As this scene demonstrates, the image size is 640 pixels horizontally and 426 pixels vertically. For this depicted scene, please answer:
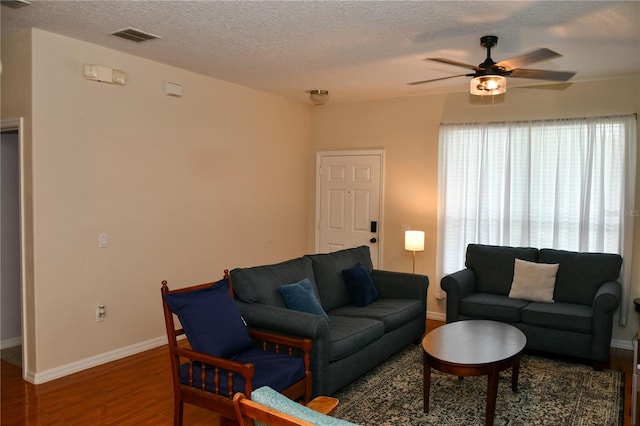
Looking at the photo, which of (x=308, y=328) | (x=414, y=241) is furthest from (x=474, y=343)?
(x=414, y=241)

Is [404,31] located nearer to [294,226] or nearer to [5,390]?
[294,226]

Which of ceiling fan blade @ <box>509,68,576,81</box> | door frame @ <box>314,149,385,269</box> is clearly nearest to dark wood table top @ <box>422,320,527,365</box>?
ceiling fan blade @ <box>509,68,576,81</box>

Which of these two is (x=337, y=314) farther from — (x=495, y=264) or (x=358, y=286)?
(x=495, y=264)

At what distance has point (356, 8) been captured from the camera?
129 inches

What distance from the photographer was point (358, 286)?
4.66 metres

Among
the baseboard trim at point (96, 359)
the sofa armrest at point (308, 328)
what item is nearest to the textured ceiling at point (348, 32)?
the sofa armrest at point (308, 328)

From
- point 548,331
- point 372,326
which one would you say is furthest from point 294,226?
point 548,331

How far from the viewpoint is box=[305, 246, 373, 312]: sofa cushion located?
14.7 feet

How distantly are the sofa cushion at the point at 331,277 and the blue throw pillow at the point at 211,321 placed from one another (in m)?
1.33

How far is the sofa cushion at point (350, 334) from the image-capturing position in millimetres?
3504

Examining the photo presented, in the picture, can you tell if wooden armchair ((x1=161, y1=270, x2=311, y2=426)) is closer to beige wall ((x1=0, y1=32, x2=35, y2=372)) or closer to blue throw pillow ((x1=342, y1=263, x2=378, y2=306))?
blue throw pillow ((x1=342, y1=263, x2=378, y2=306))

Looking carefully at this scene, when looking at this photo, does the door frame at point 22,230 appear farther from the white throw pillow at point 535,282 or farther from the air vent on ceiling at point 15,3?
the white throw pillow at point 535,282

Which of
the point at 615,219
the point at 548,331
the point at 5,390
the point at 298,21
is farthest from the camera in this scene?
the point at 615,219

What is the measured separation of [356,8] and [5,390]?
3777mm
